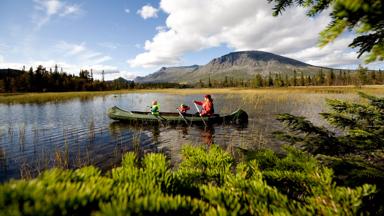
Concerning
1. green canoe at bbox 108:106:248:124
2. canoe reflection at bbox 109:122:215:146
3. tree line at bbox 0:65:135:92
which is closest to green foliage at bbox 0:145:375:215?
canoe reflection at bbox 109:122:215:146

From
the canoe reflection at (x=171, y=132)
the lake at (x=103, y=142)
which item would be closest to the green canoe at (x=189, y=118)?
the canoe reflection at (x=171, y=132)

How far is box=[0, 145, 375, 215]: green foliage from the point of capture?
901 mm

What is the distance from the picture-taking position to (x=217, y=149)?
2244 millimetres

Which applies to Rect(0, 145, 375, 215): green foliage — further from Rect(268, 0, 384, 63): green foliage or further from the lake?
the lake

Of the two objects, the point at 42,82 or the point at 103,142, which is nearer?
the point at 103,142

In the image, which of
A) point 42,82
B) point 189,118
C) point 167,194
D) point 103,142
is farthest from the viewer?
point 42,82

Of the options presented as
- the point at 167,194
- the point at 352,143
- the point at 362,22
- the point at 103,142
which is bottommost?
the point at 103,142

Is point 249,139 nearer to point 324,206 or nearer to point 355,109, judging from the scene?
point 355,109

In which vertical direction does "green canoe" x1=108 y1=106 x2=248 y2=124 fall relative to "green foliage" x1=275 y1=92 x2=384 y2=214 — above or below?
below

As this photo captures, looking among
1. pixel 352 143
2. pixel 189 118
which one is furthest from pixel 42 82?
pixel 352 143

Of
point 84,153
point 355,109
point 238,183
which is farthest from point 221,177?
point 84,153

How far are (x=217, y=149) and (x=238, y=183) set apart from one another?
860 millimetres

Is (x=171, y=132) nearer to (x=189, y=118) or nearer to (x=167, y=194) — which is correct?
(x=189, y=118)

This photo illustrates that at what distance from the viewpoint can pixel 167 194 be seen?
3.99 ft
